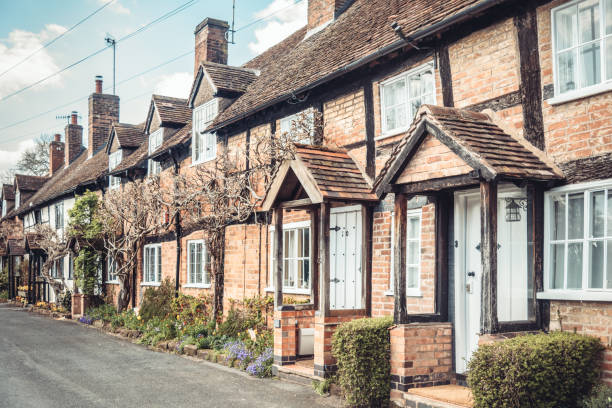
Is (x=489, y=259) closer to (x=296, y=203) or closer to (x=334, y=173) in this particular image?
(x=334, y=173)

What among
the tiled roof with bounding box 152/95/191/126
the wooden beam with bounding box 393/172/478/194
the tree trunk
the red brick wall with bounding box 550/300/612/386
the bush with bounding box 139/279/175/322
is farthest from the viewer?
the tiled roof with bounding box 152/95/191/126

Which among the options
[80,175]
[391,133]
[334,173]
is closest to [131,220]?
[80,175]

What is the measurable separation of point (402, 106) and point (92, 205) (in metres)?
16.6

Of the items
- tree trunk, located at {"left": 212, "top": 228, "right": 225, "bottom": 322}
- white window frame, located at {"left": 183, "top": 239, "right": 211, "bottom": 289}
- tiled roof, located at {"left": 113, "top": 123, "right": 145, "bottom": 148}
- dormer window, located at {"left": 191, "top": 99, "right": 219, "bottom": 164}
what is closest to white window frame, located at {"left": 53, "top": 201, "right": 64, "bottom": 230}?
tiled roof, located at {"left": 113, "top": 123, "right": 145, "bottom": 148}

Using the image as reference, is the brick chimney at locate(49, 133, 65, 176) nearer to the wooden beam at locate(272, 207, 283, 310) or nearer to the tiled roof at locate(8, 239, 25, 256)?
the tiled roof at locate(8, 239, 25, 256)

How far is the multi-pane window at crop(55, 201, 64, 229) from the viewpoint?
101ft

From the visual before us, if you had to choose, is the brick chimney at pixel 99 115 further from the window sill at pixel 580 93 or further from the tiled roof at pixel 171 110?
the window sill at pixel 580 93

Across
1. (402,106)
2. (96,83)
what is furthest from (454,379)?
(96,83)

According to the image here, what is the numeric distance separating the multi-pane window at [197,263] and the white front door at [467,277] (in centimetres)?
926

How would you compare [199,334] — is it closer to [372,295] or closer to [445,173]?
[372,295]

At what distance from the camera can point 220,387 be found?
387 inches

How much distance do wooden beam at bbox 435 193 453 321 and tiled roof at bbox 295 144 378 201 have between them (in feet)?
5.28

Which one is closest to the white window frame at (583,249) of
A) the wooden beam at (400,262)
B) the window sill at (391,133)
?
the wooden beam at (400,262)

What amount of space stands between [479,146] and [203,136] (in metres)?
11.5
